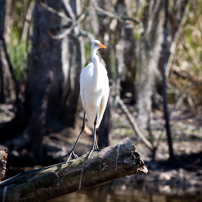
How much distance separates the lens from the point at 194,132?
27.6 feet

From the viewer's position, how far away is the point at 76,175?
9.00 ft

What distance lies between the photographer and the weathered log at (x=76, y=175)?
2654 mm

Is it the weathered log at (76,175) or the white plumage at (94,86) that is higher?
the white plumage at (94,86)

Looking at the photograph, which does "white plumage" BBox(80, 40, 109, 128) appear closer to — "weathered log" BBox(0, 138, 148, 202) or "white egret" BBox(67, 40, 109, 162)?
"white egret" BBox(67, 40, 109, 162)

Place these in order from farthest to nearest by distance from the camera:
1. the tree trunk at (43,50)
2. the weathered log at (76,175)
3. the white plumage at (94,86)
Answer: the tree trunk at (43,50) → the white plumage at (94,86) → the weathered log at (76,175)

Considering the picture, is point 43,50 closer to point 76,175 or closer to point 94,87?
point 94,87

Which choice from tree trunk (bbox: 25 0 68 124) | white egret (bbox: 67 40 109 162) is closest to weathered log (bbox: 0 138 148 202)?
white egret (bbox: 67 40 109 162)

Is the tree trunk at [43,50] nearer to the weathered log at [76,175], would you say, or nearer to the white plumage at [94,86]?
the white plumage at [94,86]

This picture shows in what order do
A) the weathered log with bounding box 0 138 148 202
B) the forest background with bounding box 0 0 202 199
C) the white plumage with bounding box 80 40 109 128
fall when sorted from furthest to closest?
the forest background with bounding box 0 0 202 199 → the white plumage with bounding box 80 40 109 128 → the weathered log with bounding box 0 138 148 202

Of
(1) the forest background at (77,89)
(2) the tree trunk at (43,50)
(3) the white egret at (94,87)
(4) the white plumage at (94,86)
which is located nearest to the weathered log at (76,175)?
(3) the white egret at (94,87)

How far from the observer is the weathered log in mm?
2654

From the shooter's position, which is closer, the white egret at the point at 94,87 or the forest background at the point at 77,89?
the white egret at the point at 94,87

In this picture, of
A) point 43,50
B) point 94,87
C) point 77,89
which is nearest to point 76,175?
point 94,87

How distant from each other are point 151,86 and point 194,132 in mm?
2513
